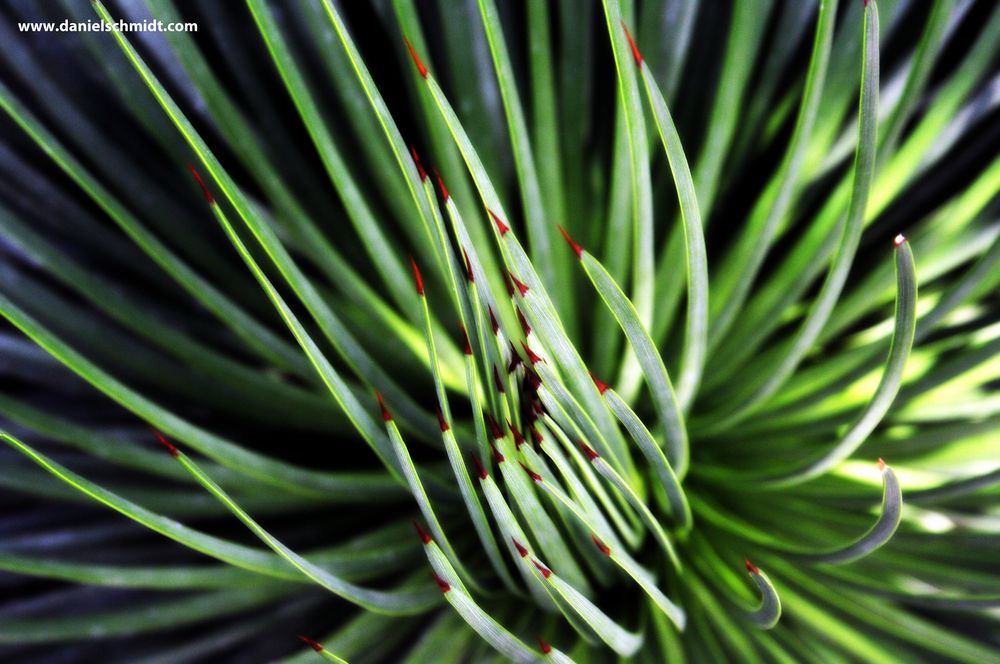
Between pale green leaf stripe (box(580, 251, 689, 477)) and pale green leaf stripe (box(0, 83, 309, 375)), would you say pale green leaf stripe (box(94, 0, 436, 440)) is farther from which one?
pale green leaf stripe (box(580, 251, 689, 477))

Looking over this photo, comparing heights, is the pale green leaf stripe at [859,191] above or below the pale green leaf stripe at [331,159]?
below

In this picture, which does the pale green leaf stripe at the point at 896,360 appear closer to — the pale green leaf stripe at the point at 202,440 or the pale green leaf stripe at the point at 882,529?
the pale green leaf stripe at the point at 882,529

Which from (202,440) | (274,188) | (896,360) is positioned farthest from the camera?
(274,188)

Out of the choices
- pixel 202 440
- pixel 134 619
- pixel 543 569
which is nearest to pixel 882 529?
pixel 543 569

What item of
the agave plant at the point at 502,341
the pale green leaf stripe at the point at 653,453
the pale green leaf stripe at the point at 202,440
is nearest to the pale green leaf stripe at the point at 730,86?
the agave plant at the point at 502,341

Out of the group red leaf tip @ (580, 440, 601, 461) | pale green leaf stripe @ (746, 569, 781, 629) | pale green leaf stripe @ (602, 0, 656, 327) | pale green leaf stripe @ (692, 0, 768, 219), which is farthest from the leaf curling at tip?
pale green leaf stripe @ (692, 0, 768, 219)

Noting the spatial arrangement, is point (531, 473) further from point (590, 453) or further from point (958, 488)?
point (958, 488)
